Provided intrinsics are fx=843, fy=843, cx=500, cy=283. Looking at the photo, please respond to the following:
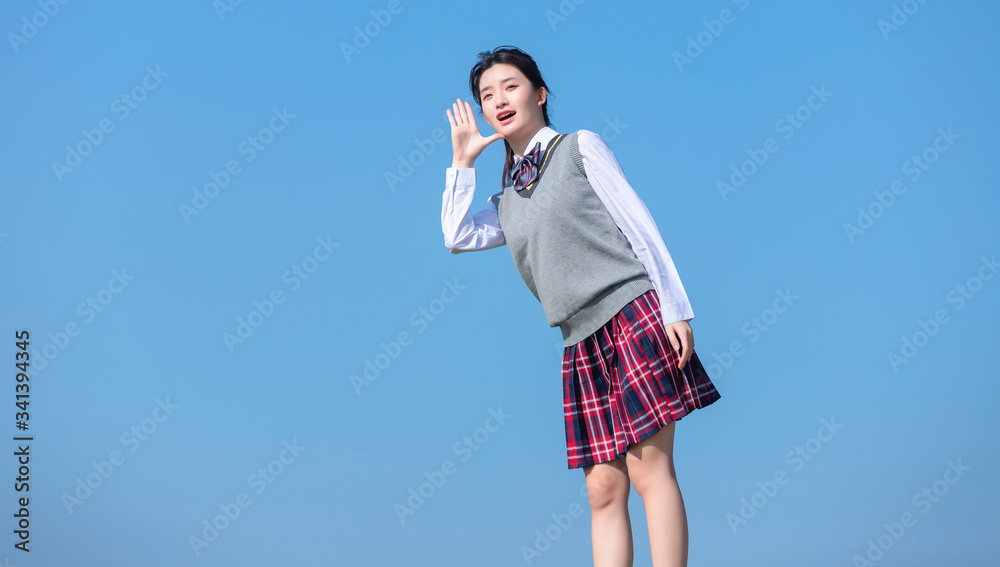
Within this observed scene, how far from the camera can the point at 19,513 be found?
431 cm

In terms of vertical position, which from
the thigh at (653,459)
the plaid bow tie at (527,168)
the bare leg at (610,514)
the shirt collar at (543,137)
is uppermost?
the shirt collar at (543,137)

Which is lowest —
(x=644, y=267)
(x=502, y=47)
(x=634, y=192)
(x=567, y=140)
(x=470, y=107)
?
(x=644, y=267)

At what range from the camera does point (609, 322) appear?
6.46 feet

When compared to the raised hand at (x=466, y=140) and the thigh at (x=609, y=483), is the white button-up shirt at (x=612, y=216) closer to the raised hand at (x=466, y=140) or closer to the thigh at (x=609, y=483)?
the raised hand at (x=466, y=140)

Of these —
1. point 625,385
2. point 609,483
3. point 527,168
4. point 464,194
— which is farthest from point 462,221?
point 609,483

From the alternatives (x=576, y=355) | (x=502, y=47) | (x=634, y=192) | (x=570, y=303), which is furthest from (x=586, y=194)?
(x=502, y=47)

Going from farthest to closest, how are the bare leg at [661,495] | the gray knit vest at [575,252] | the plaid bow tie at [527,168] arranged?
1. the plaid bow tie at [527,168]
2. the gray knit vest at [575,252]
3. the bare leg at [661,495]

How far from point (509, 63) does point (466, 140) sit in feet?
0.75

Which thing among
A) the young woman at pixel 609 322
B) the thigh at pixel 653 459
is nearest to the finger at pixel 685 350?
the young woman at pixel 609 322

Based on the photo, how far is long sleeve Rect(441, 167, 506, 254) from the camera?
2158mm

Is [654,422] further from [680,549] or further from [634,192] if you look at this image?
[634,192]

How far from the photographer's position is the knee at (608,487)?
6.39 feet

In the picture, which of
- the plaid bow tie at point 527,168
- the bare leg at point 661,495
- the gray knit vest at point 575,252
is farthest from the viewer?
the plaid bow tie at point 527,168

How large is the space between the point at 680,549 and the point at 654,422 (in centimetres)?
28
